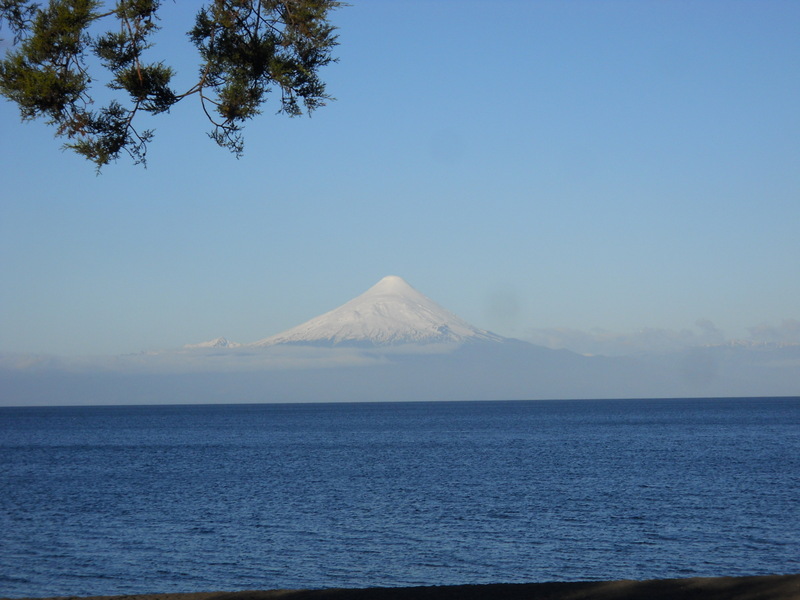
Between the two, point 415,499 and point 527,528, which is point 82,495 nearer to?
point 415,499

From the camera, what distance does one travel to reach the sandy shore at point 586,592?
10617mm

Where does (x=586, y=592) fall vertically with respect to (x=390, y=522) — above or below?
above

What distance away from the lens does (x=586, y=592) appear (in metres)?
11.0

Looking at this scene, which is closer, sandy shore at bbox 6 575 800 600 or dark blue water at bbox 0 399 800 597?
sandy shore at bbox 6 575 800 600

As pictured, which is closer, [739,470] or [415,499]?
[415,499]

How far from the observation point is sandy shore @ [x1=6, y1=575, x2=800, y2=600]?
34.8 feet

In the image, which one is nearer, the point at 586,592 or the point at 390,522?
the point at 586,592

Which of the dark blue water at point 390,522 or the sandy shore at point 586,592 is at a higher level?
the sandy shore at point 586,592

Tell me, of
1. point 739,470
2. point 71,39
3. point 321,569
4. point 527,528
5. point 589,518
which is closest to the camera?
point 71,39

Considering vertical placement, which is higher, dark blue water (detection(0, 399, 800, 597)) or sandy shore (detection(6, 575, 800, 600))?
sandy shore (detection(6, 575, 800, 600))

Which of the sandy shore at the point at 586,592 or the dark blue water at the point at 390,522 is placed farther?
the dark blue water at the point at 390,522

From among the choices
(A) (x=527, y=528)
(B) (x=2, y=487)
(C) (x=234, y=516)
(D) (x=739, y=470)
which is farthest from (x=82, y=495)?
(D) (x=739, y=470)

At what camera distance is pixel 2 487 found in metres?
41.9

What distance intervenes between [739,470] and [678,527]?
2254 cm
